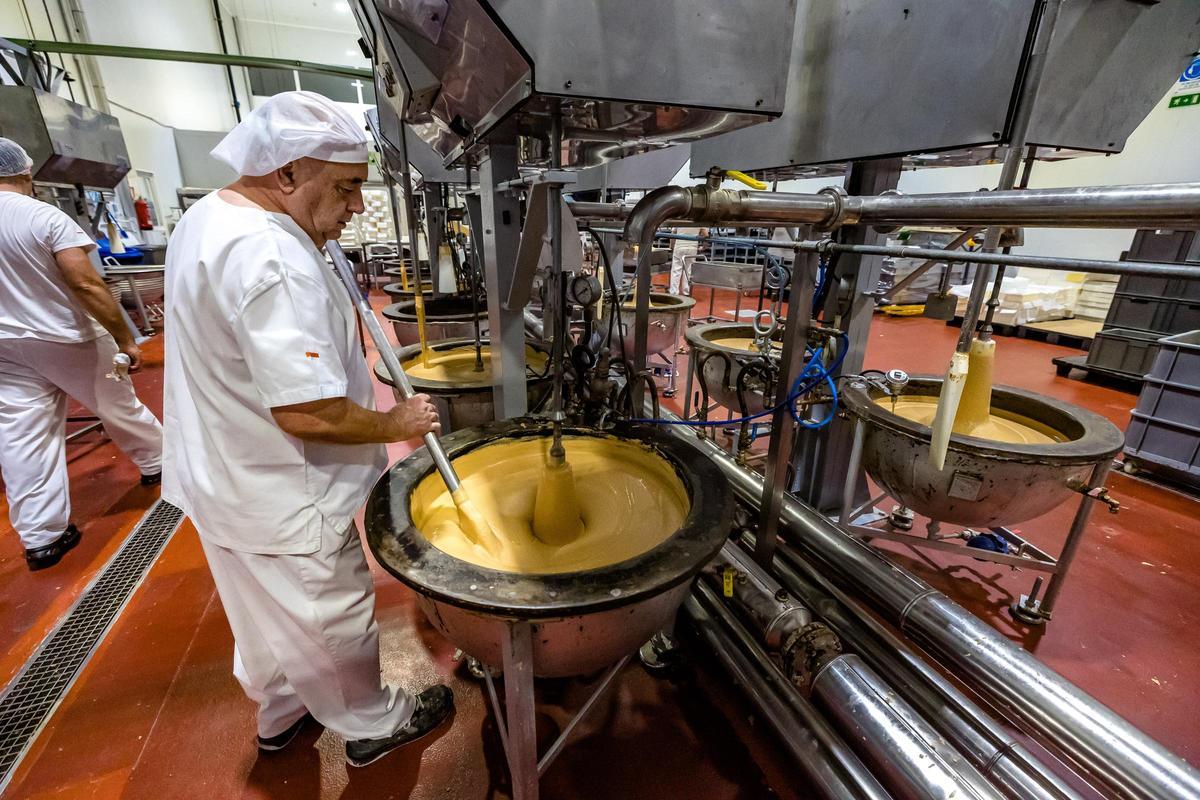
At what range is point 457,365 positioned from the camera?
248 centimetres

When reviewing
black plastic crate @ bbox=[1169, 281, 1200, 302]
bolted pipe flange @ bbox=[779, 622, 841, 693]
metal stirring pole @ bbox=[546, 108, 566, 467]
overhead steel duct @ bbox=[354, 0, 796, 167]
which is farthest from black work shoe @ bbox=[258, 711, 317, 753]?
black plastic crate @ bbox=[1169, 281, 1200, 302]

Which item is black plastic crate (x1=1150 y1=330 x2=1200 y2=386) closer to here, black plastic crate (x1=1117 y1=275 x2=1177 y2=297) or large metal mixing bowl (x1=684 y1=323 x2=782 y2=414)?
black plastic crate (x1=1117 y1=275 x2=1177 y2=297)

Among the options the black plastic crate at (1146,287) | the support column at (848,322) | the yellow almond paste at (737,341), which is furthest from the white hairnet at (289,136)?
the black plastic crate at (1146,287)

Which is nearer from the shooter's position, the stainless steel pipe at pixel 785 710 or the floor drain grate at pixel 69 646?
the stainless steel pipe at pixel 785 710

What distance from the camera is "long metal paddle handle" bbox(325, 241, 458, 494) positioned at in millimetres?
1188

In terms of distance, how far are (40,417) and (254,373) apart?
2.14 metres

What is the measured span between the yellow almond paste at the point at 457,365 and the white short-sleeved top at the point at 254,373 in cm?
98

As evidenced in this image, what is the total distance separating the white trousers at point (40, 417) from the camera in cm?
210

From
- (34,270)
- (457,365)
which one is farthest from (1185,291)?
(34,270)

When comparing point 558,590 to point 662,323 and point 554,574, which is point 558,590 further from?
point 662,323

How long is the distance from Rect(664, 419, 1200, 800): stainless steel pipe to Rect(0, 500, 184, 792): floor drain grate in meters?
2.28

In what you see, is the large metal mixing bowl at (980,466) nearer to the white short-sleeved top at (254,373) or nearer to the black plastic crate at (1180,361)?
the white short-sleeved top at (254,373)

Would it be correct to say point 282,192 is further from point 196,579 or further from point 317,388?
point 196,579

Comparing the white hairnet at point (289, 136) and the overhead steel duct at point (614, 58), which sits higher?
the overhead steel duct at point (614, 58)
